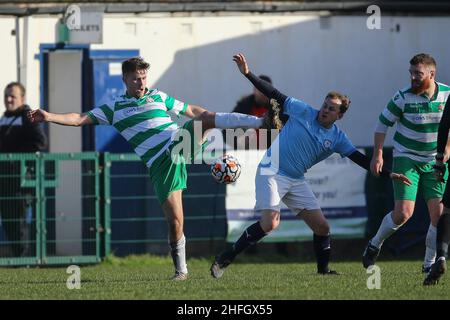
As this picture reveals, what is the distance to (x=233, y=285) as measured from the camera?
1028cm

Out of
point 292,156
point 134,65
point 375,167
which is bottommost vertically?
point 375,167

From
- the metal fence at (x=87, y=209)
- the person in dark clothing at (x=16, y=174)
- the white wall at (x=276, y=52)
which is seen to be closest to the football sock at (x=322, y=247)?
the metal fence at (x=87, y=209)

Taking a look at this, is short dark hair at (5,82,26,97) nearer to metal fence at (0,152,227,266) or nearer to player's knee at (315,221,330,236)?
metal fence at (0,152,227,266)

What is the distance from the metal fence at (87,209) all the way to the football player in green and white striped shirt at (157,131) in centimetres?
425

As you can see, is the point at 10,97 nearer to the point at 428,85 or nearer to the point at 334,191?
the point at 334,191

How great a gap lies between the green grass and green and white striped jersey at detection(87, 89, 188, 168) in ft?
4.29

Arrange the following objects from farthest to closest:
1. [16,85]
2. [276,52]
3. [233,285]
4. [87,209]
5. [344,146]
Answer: [276,52] < [87,209] < [16,85] < [344,146] < [233,285]

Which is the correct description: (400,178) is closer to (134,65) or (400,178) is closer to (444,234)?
(444,234)

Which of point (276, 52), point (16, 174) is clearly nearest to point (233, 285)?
point (16, 174)

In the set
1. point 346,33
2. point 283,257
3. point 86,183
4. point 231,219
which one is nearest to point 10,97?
point 86,183

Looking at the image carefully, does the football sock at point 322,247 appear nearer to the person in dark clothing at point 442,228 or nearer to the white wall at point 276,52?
the person in dark clothing at point 442,228

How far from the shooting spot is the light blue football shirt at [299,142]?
1104 centimetres

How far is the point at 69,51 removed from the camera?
16875mm

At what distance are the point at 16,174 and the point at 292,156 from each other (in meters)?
5.35
